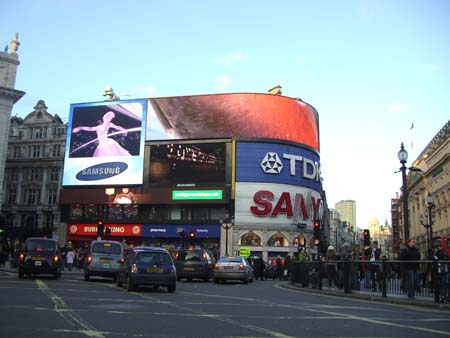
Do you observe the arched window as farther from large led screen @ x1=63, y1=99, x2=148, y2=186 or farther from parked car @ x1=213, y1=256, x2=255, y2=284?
parked car @ x1=213, y1=256, x2=255, y2=284

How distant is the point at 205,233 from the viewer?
59.9 meters

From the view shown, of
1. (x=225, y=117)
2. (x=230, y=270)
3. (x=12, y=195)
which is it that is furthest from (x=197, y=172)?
(x=230, y=270)

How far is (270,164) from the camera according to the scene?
2393 inches

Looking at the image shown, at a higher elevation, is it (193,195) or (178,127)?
(178,127)

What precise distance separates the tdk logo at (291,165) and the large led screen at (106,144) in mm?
15607

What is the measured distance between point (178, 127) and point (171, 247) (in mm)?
14848

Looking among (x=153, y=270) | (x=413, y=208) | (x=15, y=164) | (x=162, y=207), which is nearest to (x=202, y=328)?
(x=153, y=270)

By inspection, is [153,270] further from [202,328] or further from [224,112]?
[224,112]

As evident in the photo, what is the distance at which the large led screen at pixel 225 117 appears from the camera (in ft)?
203

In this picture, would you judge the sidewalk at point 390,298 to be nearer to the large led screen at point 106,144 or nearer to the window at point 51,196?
the large led screen at point 106,144

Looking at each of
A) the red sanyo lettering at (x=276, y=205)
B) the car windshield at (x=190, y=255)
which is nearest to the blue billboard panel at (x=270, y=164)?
the red sanyo lettering at (x=276, y=205)

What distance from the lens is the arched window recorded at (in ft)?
195

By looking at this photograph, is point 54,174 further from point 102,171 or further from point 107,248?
point 107,248

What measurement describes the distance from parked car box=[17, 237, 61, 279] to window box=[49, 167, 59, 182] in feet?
181
